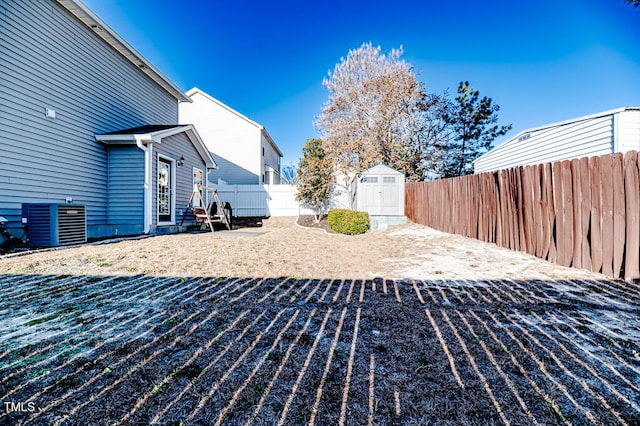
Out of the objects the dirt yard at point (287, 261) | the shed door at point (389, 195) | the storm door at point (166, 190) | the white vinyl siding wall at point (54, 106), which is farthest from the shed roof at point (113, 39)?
the shed door at point (389, 195)

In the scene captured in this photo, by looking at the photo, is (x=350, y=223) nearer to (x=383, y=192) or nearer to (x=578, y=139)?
(x=383, y=192)

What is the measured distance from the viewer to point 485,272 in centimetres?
451

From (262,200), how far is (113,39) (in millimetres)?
9005

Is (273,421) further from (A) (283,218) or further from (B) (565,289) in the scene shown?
(A) (283,218)

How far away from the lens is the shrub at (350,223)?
9.84 m

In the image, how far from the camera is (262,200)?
15750mm

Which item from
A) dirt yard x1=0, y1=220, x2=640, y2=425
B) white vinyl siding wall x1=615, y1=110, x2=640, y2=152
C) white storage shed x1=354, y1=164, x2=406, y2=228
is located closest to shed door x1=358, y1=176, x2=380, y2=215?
white storage shed x1=354, y1=164, x2=406, y2=228

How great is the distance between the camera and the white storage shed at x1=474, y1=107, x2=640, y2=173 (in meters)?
7.54

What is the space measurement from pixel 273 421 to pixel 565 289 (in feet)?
13.0

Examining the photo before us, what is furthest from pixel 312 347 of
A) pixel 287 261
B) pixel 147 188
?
pixel 147 188

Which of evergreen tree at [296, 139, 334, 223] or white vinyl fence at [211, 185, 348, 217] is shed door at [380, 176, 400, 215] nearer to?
evergreen tree at [296, 139, 334, 223]

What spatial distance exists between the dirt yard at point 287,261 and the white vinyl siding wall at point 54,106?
7.33 feet

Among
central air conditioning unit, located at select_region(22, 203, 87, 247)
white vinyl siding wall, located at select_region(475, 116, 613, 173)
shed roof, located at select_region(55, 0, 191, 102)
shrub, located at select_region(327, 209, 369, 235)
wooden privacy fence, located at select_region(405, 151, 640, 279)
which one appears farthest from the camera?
shrub, located at select_region(327, 209, 369, 235)

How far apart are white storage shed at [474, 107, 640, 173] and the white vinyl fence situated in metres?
8.10
